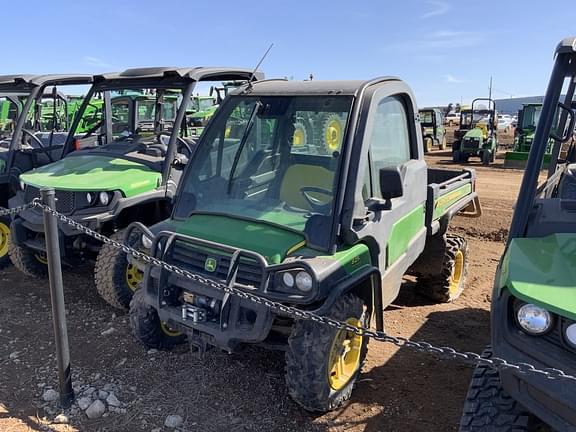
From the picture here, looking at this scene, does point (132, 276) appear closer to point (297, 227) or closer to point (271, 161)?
point (271, 161)

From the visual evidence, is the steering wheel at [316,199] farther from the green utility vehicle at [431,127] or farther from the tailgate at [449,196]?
the green utility vehicle at [431,127]

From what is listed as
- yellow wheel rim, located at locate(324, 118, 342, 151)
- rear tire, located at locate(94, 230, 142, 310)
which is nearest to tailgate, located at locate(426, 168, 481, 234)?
yellow wheel rim, located at locate(324, 118, 342, 151)

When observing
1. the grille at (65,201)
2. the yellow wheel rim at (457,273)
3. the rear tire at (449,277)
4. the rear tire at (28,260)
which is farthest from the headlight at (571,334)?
the rear tire at (28,260)

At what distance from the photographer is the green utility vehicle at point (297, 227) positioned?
2980 mm

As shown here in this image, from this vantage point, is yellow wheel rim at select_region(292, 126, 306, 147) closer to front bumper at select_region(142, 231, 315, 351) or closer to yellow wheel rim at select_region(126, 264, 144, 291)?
front bumper at select_region(142, 231, 315, 351)

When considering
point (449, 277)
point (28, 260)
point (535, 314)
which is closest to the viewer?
point (535, 314)

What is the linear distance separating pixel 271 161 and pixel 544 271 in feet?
6.56

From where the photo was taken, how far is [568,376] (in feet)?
6.23

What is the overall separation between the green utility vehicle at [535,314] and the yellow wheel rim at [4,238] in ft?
18.5

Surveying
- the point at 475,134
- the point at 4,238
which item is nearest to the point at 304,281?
the point at 4,238

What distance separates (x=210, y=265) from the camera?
10.3 feet

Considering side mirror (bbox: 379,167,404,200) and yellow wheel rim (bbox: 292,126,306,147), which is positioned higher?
yellow wheel rim (bbox: 292,126,306,147)

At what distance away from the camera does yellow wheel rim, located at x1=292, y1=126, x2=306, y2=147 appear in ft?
11.9

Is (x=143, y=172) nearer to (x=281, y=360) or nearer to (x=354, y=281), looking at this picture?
(x=281, y=360)
